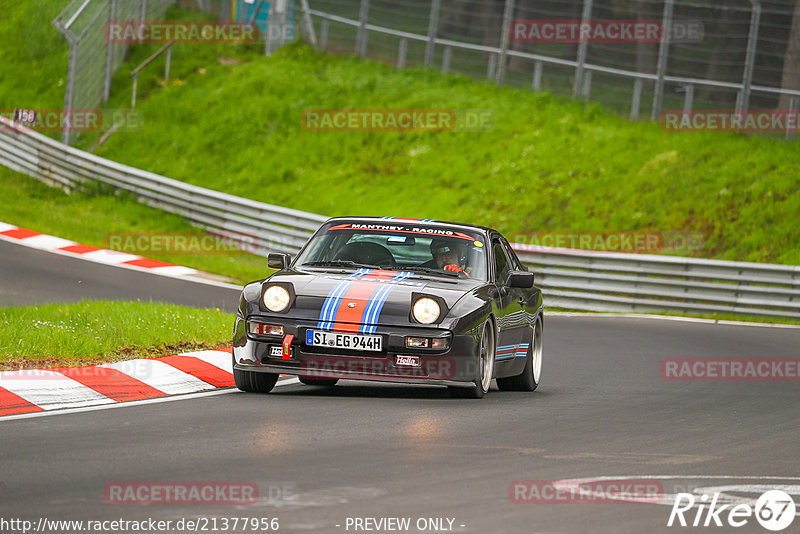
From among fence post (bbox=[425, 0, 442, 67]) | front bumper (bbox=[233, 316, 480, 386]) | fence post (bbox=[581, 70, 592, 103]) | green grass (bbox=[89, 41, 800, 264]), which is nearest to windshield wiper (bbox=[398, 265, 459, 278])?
front bumper (bbox=[233, 316, 480, 386])

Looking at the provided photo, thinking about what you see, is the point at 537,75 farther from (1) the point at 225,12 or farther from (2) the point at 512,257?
(2) the point at 512,257

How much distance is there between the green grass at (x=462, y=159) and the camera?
2491 centimetres

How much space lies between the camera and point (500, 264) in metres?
11.5

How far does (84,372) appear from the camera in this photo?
32.8 feet

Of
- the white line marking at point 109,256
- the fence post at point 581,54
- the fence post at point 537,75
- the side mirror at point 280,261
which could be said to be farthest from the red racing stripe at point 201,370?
the fence post at point 537,75

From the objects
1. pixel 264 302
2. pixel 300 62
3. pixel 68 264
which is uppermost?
pixel 300 62

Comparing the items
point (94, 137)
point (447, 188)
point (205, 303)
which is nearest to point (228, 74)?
point (94, 137)

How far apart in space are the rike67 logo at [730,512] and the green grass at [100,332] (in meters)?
5.50

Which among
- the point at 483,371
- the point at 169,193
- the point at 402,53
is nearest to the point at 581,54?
the point at 402,53

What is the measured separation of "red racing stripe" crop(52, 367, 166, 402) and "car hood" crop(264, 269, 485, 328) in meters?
1.20

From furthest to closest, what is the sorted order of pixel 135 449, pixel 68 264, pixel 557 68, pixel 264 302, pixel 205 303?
pixel 557 68
pixel 68 264
pixel 205 303
pixel 264 302
pixel 135 449

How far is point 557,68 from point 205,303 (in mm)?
14271

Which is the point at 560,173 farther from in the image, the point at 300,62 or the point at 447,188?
the point at 300,62

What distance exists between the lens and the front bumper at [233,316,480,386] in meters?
9.58
